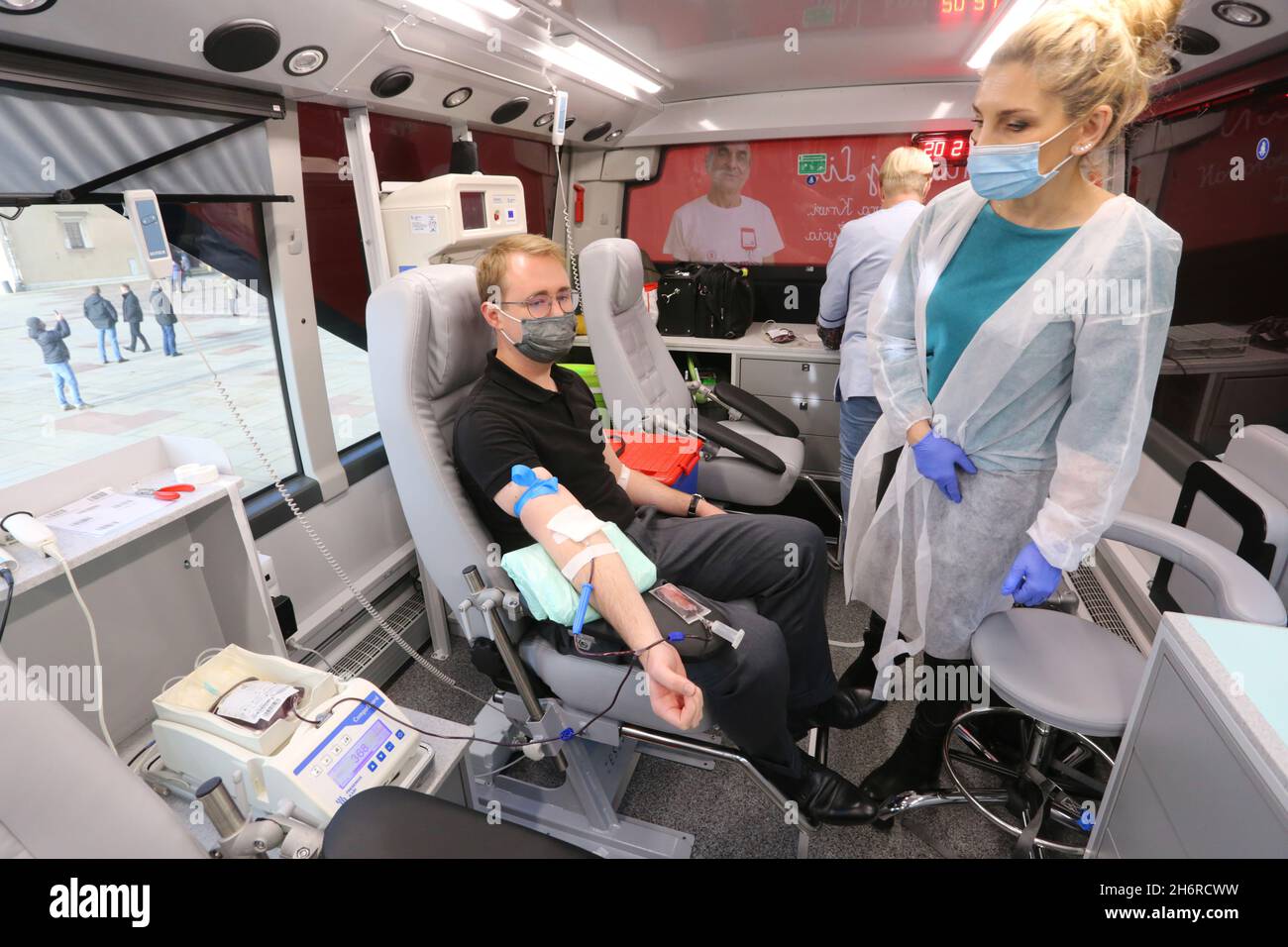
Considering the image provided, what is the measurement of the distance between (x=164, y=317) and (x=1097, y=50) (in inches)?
97.3

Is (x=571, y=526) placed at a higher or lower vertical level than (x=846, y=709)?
higher

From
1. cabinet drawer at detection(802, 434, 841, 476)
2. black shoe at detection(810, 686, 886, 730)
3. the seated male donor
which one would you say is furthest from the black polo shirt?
cabinet drawer at detection(802, 434, 841, 476)

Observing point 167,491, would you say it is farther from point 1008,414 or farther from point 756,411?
point 756,411

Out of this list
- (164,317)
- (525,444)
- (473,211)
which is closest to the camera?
(525,444)

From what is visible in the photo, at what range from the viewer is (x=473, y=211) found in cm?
223

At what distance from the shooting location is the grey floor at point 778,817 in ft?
5.58

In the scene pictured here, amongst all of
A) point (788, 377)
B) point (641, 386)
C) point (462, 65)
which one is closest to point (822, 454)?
point (788, 377)

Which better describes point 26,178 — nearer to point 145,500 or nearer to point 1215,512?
point 145,500

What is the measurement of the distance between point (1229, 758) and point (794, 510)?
2643 millimetres

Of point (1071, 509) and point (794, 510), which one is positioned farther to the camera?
point (794, 510)

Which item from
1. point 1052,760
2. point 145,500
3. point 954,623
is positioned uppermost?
point 145,500

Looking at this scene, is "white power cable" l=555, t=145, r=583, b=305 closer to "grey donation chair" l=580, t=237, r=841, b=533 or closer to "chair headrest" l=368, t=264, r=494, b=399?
"grey donation chair" l=580, t=237, r=841, b=533
